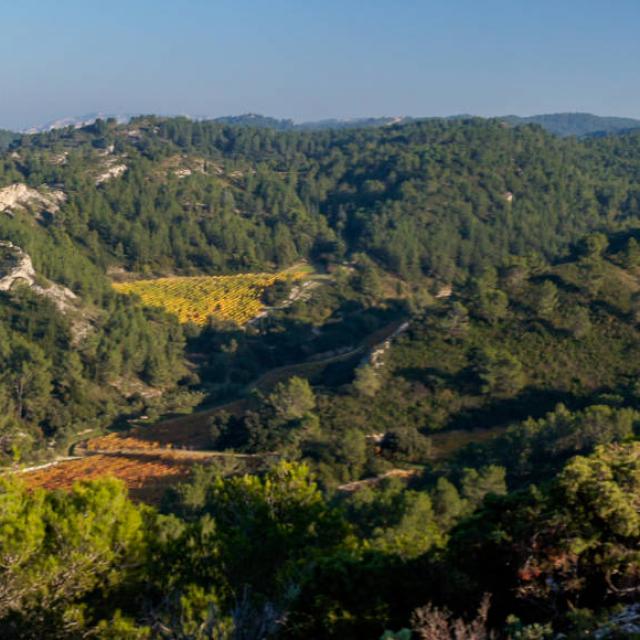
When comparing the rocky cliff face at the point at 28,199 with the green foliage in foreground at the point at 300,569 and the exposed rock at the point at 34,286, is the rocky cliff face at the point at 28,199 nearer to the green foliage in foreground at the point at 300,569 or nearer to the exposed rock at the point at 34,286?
the exposed rock at the point at 34,286

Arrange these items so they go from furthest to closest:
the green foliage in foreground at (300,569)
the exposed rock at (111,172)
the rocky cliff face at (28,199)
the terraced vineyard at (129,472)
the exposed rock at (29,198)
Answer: the exposed rock at (111,172) < the exposed rock at (29,198) < the rocky cliff face at (28,199) < the terraced vineyard at (129,472) < the green foliage in foreground at (300,569)

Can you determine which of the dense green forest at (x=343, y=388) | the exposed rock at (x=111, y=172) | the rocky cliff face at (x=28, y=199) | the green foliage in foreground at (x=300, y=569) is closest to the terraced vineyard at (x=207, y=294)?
the dense green forest at (x=343, y=388)

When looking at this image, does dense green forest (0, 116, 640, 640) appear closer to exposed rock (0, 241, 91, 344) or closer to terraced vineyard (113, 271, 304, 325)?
exposed rock (0, 241, 91, 344)

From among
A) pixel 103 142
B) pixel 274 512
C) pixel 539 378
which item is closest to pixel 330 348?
pixel 539 378

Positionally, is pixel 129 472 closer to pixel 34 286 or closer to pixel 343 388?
pixel 343 388

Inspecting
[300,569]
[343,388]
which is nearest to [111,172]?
[343,388]

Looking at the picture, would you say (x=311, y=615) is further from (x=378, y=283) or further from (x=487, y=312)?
(x=378, y=283)

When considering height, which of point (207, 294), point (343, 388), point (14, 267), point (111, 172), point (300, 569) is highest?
point (111, 172)
